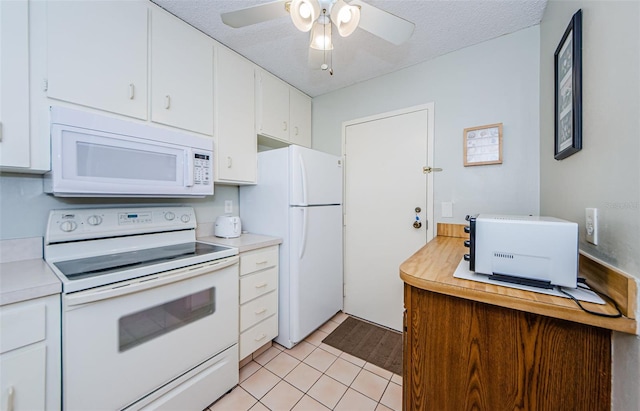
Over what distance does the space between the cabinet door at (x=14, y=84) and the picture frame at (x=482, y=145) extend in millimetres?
2597

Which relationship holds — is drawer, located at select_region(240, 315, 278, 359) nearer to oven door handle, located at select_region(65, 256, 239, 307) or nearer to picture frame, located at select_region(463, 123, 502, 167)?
oven door handle, located at select_region(65, 256, 239, 307)

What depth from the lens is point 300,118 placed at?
2.57m

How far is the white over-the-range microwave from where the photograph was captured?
1144 millimetres

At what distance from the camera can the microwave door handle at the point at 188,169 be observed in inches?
62.0

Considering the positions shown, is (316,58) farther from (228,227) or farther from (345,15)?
(228,227)

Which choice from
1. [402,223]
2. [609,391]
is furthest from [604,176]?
[402,223]

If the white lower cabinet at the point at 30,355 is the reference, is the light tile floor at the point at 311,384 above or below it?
below

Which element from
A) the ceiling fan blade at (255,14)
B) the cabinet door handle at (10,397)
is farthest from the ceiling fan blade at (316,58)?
the cabinet door handle at (10,397)

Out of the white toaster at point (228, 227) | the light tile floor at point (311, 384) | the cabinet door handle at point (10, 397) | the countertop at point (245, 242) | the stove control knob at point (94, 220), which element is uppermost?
the stove control knob at point (94, 220)

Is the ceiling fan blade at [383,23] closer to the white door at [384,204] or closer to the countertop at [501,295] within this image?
the white door at [384,204]

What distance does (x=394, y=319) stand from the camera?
2207mm

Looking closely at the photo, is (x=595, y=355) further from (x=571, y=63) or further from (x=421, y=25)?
(x=421, y=25)

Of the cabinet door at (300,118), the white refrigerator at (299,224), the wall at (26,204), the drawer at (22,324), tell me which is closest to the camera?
the drawer at (22,324)

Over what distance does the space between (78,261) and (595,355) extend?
216 cm
